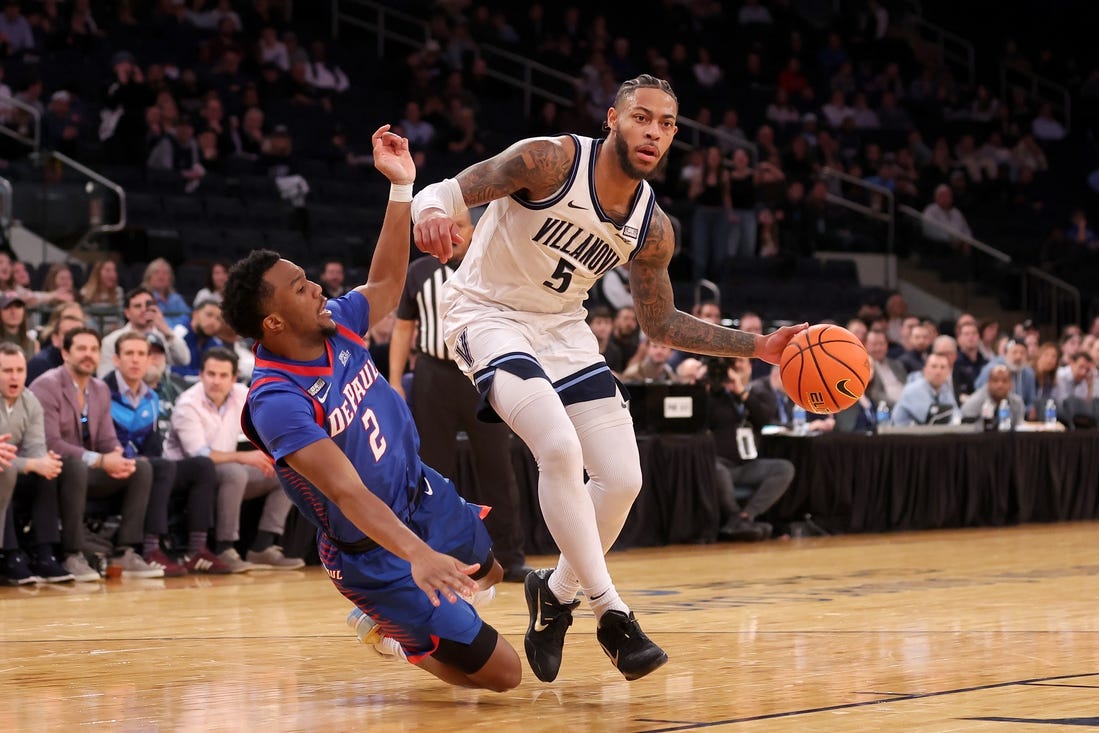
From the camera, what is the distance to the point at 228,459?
902 cm

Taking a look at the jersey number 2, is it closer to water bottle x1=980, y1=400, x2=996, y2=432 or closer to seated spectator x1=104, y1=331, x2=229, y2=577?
seated spectator x1=104, y1=331, x2=229, y2=577

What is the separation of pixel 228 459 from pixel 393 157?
4.72 m

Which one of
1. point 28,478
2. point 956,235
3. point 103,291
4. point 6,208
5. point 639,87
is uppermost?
point 956,235

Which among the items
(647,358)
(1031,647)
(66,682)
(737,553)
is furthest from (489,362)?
(647,358)

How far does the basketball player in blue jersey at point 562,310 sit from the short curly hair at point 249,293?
0.65m

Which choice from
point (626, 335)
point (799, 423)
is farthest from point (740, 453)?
point (626, 335)

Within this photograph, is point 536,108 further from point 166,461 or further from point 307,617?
point 307,617

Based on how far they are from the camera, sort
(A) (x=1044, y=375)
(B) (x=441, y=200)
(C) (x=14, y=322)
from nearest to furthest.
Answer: (B) (x=441, y=200) → (C) (x=14, y=322) → (A) (x=1044, y=375)

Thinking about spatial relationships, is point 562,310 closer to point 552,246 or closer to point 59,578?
point 552,246

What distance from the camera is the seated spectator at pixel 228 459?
8945mm

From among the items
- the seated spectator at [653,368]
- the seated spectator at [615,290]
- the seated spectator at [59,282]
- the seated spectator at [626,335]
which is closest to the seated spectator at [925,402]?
the seated spectator at [653,368]

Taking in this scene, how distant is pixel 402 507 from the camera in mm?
4406

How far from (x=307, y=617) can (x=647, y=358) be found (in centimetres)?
552

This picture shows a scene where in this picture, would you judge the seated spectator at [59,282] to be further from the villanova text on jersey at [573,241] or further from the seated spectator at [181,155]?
the villanova text on jersey at [573,241]
